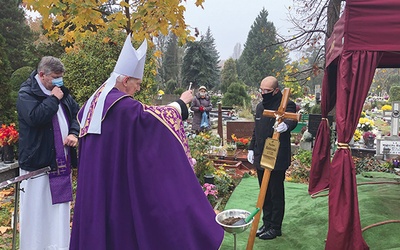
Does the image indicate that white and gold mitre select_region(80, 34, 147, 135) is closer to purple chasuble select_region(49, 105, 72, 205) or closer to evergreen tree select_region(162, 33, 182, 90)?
purple chasuble select_region(49, 105, 72, 205)

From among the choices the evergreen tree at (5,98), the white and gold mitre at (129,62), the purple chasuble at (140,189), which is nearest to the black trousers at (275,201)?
the purple chasuble at (140,189)

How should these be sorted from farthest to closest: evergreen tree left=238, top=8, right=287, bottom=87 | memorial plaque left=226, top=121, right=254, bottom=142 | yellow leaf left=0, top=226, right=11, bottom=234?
evergreen tree left=238, top=8, right=287, bottom=87, memorial plaque left=226, top=121, right=254, bottom=142, yellow leaf left=0, top=226, right=11, bottom=234

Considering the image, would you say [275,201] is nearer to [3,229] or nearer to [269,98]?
[269,98]

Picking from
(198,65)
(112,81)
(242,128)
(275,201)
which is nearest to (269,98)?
(275,201)

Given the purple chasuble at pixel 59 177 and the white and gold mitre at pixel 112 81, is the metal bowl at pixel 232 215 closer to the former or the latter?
the white and gold mitre at pixel 112 81

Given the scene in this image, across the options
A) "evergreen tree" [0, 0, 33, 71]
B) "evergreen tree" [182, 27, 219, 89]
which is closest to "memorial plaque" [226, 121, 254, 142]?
"evergreen tree" [0, 0, 33, 71]

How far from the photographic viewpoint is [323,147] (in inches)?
234

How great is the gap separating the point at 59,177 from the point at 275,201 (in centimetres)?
242

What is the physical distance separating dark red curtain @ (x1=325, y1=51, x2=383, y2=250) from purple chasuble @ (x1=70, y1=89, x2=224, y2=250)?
4.85 ft

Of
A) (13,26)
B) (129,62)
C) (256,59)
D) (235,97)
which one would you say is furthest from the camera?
(256,59)

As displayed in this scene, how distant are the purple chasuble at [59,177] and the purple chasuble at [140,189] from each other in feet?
2.97

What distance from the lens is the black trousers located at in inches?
163

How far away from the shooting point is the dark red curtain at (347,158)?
134 inches

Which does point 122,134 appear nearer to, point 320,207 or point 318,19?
point 320,207
